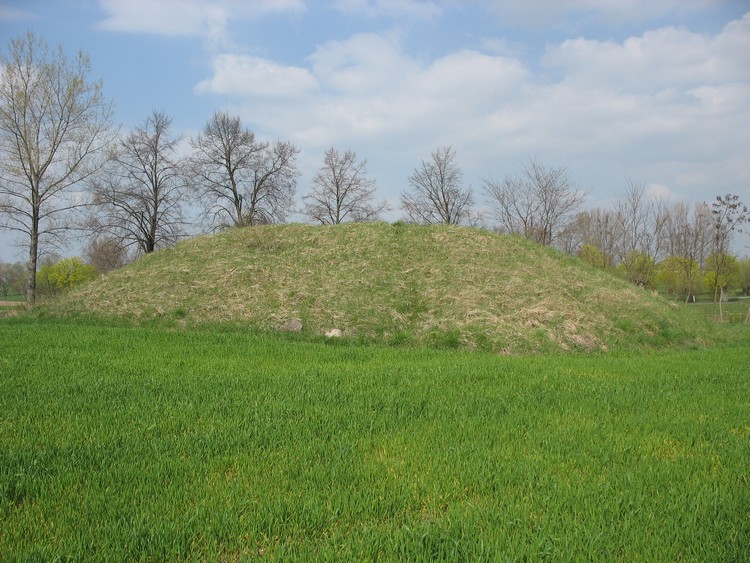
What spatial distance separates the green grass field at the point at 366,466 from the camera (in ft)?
10.0

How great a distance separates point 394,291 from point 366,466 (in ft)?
40.4

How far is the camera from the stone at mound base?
14453mm

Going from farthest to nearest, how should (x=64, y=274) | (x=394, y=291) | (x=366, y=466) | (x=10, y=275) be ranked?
(x=10, y=275) < (x=64, y=274) < (x=394, y=291) < (x=366, y=466)

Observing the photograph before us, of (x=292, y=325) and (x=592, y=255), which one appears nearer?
(x=292, y=325)

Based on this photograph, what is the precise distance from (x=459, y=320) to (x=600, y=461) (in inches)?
392

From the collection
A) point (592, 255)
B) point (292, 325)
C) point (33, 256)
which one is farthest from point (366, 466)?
point (592, 255)

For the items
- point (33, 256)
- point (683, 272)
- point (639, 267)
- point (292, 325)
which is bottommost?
point (292, 325)

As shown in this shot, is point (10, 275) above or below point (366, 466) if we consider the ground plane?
above

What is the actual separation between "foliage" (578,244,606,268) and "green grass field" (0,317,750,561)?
94.1ft

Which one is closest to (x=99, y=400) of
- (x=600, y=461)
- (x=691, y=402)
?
(x=600, y=461)

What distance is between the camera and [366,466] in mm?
4188

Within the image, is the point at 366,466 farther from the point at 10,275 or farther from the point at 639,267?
the point at 10,275

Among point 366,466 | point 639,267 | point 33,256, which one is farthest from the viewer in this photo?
point 639,267

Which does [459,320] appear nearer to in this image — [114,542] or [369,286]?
[369,286]
